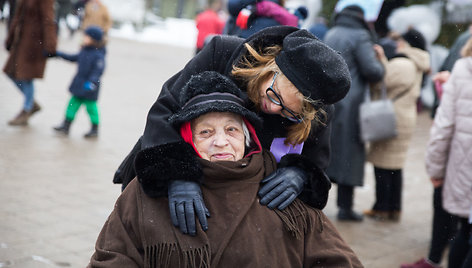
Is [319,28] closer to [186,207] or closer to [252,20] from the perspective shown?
[252,20]

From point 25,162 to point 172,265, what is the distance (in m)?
4.80

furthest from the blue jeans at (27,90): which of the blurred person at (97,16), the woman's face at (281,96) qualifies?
the woman's face at (281,96)

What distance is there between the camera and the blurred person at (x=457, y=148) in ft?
13.8

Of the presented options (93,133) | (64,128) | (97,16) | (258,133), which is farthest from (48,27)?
(258,133)

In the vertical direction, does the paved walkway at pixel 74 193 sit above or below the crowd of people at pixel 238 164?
below

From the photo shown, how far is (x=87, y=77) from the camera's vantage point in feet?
26.4

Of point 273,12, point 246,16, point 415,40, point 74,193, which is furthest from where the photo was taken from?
point 415,40

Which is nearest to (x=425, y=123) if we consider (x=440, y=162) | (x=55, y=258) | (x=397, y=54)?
(x=397, y=54)

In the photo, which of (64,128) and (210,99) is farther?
(64,128)

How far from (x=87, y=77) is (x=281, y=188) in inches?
242

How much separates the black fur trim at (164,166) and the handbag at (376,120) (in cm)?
363

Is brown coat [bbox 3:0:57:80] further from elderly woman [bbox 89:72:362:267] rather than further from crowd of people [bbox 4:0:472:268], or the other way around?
elderly woman [bbox 89:72:362:267]

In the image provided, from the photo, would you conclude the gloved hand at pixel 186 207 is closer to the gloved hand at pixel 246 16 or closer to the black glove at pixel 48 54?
the gloved hand at pixel 246 16

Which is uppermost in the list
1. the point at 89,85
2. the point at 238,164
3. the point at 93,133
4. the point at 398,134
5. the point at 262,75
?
the point at 262,75
